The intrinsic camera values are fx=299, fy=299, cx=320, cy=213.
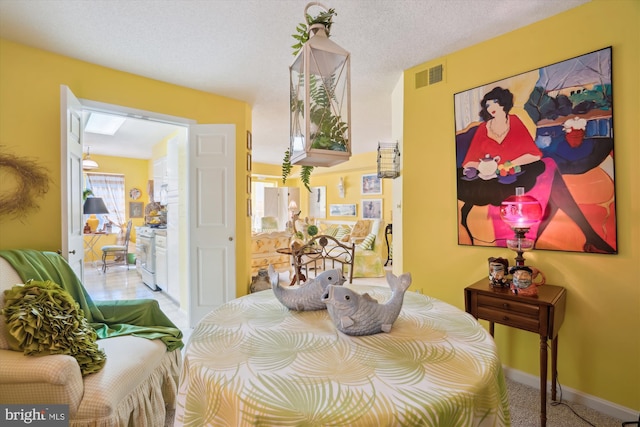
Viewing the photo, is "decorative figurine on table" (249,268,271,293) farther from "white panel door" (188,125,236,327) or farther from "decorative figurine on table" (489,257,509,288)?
"decorative figurine on table" (489,257,509,288)

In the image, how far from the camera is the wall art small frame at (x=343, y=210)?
755 centimetres

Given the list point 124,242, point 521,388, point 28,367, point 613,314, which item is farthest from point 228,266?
point 124,242

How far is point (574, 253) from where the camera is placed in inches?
76.3

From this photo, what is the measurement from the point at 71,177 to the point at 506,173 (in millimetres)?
3284

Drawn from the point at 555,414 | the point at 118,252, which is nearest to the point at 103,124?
the point at 118,252

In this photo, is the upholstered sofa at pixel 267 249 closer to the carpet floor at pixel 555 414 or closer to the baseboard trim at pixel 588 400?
the baseboard trim at pixel 588 400

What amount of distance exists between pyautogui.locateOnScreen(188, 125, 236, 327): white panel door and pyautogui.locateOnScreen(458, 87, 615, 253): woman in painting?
2380 millimetres

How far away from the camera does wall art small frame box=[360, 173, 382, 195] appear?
6988mm

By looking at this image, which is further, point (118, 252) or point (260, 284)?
point (118, 252)

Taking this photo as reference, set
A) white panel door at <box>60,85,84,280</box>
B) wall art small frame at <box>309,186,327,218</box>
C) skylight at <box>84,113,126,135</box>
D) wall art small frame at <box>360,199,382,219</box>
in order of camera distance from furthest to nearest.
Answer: wall art small frame at <box>309,186,327,218</box> < wall art small frame at <box>360,199,382,219</box> < skylight at <box>84,113,126,135</box> < white panel door at <box>60,85,84,280</box>

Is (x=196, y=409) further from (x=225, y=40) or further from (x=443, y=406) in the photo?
(x=225, y=40)

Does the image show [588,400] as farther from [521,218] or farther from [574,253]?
[521,218]

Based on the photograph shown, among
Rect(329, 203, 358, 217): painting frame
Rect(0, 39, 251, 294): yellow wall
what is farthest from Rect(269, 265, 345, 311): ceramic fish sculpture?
Rect(329, 203, 358, 217): painting frame

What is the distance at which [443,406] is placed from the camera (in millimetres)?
717
